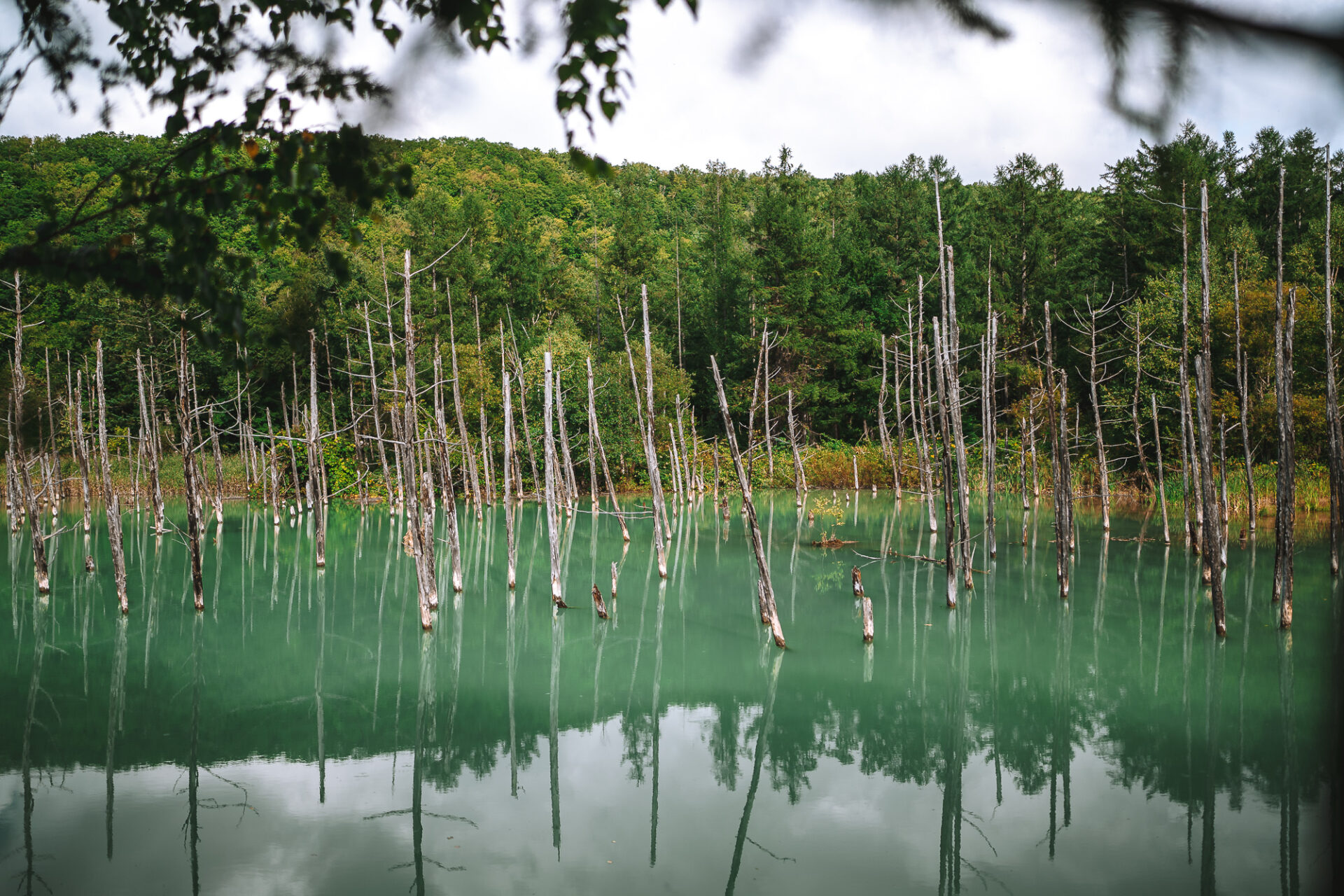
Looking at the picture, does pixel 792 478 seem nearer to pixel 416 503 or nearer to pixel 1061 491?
pixel 1061 491

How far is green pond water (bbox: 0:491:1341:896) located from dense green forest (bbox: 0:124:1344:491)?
41.9 feet

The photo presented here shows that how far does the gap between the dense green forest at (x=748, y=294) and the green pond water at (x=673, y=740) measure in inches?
503

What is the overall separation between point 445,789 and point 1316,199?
1100 centimetres

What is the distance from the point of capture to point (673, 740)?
8.20 meters

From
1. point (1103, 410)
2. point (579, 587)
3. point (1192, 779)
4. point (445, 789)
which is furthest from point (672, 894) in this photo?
point (1103, 410)

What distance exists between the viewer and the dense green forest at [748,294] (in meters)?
26.4

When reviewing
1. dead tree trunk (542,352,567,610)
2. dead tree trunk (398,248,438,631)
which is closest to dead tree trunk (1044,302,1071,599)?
dead tree trunk (542,352,567,610)

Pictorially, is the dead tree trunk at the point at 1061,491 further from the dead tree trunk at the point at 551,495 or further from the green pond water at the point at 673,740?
the dead tree trunk at the point at 551,495

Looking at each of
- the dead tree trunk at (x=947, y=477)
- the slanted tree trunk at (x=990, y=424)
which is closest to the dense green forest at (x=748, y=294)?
the slanted tree trunk at (x=990, y=424)

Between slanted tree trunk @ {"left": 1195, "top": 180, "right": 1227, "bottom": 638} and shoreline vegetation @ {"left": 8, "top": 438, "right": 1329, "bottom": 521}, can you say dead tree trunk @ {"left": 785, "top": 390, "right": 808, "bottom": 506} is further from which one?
slanted tree trunk @ {"left": 1195, "top": 180, "right": 1227, "bottom": 638}

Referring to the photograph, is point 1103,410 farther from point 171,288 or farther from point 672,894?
point 171,288

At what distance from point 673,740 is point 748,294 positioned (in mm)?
33544

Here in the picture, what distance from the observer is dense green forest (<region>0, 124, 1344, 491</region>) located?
26438 mm

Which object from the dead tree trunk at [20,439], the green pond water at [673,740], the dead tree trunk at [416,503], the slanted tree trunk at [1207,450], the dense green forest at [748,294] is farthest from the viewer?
the dense green forest at [748,294]
